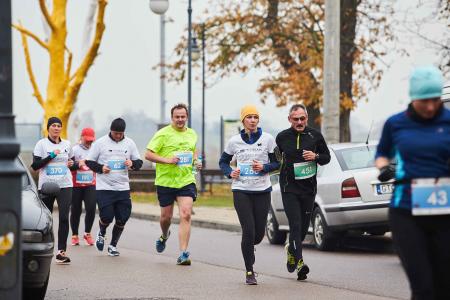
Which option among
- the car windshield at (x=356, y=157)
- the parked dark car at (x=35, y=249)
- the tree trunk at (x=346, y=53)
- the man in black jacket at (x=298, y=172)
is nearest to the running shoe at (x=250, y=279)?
the man in black jacket at (x=298, y=172)

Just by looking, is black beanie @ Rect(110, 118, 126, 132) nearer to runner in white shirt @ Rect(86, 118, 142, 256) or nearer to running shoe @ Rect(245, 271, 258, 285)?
runner in white shirt @ Rect(86, 118, 142, 256)

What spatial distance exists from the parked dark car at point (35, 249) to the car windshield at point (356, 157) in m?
6.78

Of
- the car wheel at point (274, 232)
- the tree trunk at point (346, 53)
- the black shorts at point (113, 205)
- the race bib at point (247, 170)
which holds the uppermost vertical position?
the tree trunk at point (346, 53)

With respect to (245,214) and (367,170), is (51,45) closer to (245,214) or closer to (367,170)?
(367,170)

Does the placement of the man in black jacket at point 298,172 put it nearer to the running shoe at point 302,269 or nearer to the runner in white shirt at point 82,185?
the running shoe at point 302,269

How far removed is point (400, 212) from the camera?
273 inches

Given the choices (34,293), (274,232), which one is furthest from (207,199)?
(34,293)

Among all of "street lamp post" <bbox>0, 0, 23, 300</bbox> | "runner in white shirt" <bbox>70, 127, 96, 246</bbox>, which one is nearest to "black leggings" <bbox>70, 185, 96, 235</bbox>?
"runner in white shirt" <bbox>70, 127, 96, 246</bbox>

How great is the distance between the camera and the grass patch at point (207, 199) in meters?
31.0

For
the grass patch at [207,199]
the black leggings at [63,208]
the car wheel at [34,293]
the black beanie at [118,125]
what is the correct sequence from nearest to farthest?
the car wheel at [34,293]
the black leggings at [63,208]
the black beanie at [118,125]
the grass patch at [207,199]

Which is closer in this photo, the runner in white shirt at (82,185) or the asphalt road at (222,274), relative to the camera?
the asphalt road at (222,274)

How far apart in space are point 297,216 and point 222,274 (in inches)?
52.9

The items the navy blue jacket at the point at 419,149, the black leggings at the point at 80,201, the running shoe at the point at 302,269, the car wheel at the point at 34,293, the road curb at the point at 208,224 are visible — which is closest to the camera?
the navy blue jacket at the point at 419,149

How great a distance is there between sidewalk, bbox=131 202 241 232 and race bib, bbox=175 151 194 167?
749 centimetres
